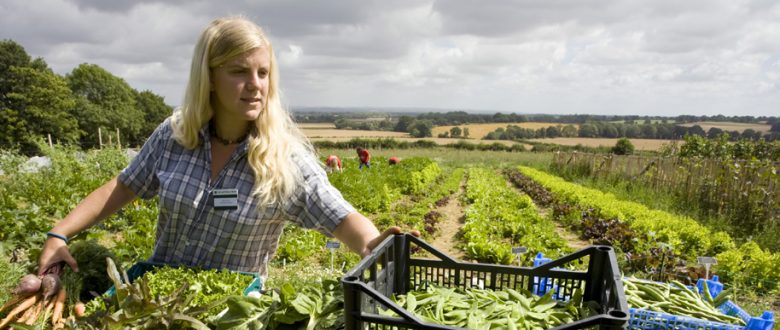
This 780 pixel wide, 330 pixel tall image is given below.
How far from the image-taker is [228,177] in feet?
7.72

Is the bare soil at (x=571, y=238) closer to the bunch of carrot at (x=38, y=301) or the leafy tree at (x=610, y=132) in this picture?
the bunch of carrot at (x=38, y=301)

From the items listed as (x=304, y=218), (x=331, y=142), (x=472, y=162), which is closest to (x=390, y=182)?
(x=304, y=218)

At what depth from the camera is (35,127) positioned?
127 ft

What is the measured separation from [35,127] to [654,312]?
48.1 meters

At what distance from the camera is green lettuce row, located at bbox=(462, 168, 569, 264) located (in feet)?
23.7

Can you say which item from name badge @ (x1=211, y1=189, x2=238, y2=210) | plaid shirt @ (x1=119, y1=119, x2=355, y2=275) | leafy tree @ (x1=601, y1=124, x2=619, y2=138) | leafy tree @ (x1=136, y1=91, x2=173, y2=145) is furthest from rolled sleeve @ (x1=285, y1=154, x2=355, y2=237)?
leafy tree @ (x1=601, y1=124, x2=619, y2=138)

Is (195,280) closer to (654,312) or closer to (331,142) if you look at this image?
(654,312)

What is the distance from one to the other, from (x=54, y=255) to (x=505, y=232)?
790cm

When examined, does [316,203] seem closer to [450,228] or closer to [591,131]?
[450,228]

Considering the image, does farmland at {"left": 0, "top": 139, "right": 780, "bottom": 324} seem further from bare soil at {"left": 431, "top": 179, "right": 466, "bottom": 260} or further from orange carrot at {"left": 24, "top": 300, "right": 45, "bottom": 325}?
orange carrot at {"left": 24, "top": 300, "right": 45, "bottom": 325}

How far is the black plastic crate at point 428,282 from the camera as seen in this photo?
1217mm

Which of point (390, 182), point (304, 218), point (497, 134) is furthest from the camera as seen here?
point (497, 134)

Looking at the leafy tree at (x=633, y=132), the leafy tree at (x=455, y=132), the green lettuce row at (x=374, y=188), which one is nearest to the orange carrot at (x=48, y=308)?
the green lettuce row at (x=374, y=188)

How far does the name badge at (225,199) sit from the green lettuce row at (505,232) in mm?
5412
